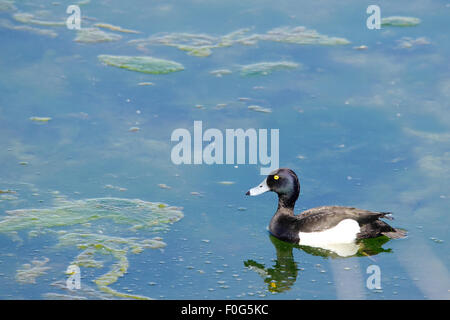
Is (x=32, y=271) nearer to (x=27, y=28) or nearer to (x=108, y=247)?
(x=108, y=247)

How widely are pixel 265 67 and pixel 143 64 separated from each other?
5.46 feet

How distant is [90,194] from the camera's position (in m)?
8.45

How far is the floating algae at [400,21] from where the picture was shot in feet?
40.9

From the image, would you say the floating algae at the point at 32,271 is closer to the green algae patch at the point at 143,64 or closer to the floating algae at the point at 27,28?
the green algae patch at the point at 143,64

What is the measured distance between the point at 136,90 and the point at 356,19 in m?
3.84

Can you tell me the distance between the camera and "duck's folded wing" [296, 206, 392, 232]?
7746 mm

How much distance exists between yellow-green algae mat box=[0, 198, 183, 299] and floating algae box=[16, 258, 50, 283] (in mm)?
271

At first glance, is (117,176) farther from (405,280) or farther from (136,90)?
(405,280)

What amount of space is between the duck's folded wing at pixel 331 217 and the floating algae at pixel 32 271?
2396 mm

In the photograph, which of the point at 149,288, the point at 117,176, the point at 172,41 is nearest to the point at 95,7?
the point at 172,41

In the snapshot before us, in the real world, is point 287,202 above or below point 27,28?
below

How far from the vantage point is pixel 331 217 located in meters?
7.77

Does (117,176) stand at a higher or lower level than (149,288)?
higher

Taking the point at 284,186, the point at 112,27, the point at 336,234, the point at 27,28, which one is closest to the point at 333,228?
the point at 336,234
